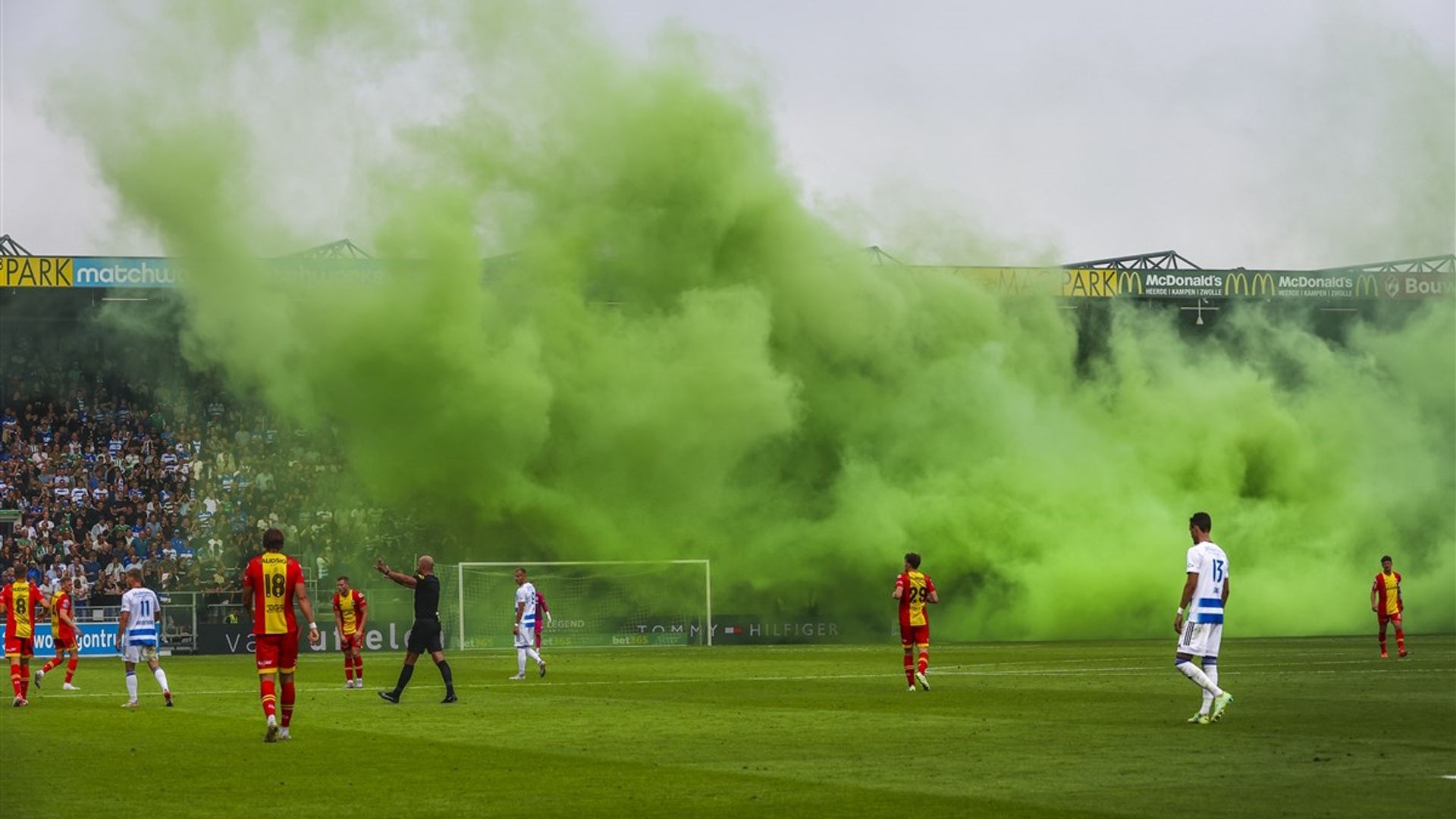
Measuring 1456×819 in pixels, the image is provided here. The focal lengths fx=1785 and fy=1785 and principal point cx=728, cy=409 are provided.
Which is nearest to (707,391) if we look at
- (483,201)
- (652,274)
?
(652,274)

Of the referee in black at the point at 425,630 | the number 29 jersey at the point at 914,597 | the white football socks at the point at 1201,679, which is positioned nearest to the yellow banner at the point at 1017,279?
the number 29 jersey at the point at 914,597

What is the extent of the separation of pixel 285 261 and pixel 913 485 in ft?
66.9

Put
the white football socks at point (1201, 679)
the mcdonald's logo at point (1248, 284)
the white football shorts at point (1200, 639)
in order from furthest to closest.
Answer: the mcdonald's logo at point (1248, 284) → the white football shorts at point (1200, 639) → the white football socks at point (1201, 679)

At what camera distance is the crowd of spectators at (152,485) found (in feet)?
176

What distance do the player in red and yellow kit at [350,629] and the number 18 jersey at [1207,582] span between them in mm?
15851

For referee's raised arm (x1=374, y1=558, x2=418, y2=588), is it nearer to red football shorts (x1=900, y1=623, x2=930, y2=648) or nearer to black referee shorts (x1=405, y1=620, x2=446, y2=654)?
black referee shorts (x1=405, y1=620, x2=446, y2=654)

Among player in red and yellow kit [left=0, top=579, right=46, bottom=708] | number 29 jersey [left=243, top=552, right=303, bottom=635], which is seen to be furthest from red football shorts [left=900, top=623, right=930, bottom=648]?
player in red and yellow kit [left=0, top=579, right=46, bottom=708]

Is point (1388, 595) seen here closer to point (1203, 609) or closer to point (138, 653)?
point (1203, 609)

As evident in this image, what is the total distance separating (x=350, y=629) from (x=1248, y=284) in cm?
3840

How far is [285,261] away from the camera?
5119 cm

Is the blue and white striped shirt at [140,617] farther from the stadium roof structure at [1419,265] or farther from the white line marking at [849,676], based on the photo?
the stadium roof structure at [1419,265]

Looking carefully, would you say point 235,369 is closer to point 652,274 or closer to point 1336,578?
point 652,274

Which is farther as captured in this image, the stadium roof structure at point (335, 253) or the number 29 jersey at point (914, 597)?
the stadium roof structure at point (335, 253)

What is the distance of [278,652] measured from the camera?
1995 cm
